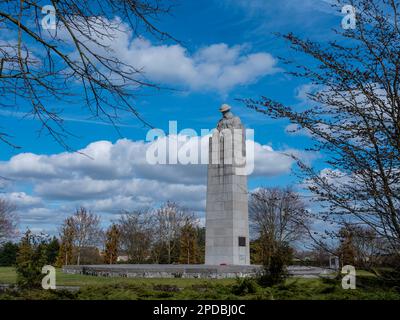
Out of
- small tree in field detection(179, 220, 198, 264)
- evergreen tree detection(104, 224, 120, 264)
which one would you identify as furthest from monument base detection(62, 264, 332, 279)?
evergreen tree detection(104, 224, 120, 264)

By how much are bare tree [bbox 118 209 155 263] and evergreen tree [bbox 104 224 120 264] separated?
2.27 m

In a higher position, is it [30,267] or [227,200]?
[227,200]

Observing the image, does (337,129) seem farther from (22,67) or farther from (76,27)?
(22,67)

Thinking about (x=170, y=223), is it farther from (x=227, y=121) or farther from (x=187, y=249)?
(x=227, y=121)

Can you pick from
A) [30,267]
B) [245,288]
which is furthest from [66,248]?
[245,288]

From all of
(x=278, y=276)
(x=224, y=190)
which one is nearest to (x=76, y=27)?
(x=278, y=276)

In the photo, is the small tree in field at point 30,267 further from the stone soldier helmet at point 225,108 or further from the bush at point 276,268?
the stone soldier helmet at point 225,108

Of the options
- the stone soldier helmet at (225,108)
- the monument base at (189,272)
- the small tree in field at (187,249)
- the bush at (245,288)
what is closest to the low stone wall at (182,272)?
the monument base at (189,272)

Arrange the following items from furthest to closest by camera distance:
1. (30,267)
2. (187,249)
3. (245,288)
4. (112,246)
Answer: (112,246), (187,249), (30,267), (245,288)

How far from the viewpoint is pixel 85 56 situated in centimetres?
458

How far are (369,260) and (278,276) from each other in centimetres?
618

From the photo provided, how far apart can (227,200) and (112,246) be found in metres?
18.6

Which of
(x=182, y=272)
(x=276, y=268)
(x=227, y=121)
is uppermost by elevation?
(x=227, y=121)

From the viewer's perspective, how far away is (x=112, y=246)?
36.7 m
